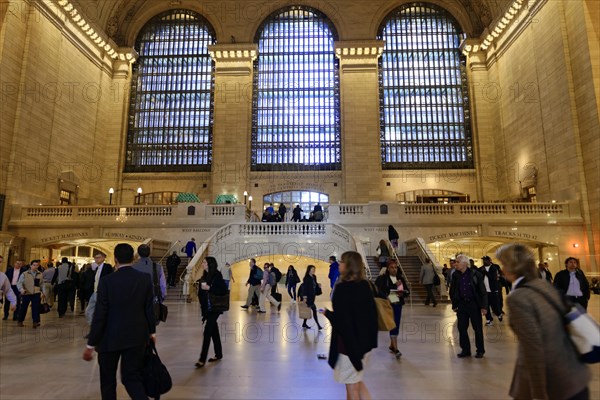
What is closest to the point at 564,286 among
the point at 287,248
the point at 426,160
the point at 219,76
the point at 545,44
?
the point at 287,248

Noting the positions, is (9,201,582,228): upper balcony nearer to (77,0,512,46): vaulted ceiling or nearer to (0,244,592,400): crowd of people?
(0,244,592,400): crowd of people

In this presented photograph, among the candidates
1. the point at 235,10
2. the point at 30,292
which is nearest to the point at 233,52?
the point at 235,10

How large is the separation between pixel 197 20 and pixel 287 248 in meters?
20.0

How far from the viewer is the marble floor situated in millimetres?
4152

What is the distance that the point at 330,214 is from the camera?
19.7 m

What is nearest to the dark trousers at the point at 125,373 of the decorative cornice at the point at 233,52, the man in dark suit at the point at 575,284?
the man in dark suit at the point at 575,284

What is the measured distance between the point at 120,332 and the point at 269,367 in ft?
7.89

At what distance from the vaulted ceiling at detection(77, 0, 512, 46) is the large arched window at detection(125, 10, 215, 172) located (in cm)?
80

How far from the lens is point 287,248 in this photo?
1797 cm

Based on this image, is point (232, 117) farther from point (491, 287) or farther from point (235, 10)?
point (491, 287)

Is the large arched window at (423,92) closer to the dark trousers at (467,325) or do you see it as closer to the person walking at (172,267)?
the person walking at (172,267)

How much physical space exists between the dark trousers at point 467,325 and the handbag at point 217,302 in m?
3.23

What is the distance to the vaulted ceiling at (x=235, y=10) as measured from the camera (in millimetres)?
28172

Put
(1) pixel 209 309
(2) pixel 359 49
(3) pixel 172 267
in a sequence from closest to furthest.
A: (1) pixel 209 309 → (3) pixel 172 267 → (2) pixel 359 49
